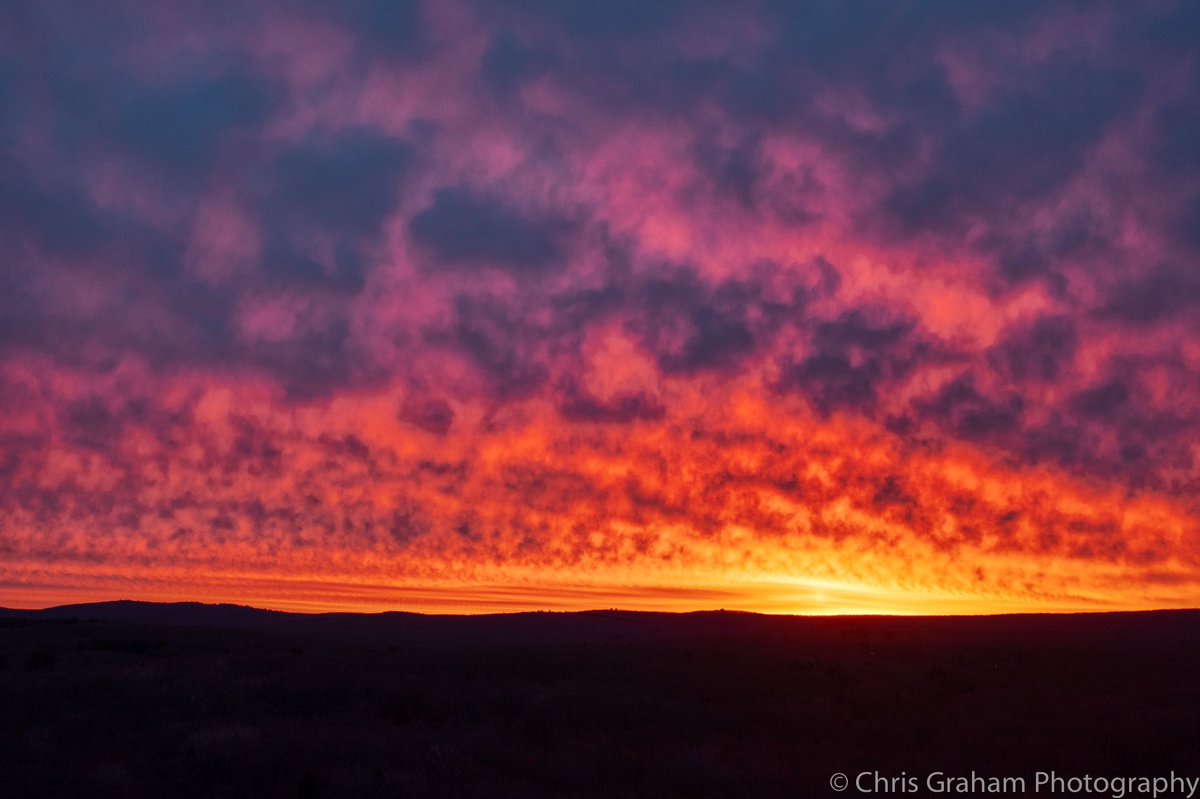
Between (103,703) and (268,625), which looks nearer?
(103,703)

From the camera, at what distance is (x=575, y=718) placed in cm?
2077

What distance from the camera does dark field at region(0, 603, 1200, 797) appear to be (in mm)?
14672

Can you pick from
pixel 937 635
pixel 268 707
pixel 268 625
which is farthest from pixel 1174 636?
pixel 268 625

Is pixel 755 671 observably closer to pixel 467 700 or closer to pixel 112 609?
pixel 467 700

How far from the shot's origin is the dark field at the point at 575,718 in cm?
1467

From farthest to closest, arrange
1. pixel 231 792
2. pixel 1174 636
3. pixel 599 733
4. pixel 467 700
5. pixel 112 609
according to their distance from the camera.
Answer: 1. pixel 112 609
2. pixel 1174 636
3. pixel 467 700
4. pixel 599 733
5. pixel 231 792

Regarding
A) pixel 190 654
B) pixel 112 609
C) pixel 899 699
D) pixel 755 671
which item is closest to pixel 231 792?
pixel 899 699

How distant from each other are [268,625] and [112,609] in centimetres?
3622

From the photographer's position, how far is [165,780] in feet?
46.4

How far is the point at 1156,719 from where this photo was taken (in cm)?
2078

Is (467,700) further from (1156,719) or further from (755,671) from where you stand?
(1156,719)

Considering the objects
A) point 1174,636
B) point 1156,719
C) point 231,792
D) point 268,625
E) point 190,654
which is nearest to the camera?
point 231,792

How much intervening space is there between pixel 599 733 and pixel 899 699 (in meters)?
9.79

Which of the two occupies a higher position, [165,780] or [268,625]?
[165,780]
